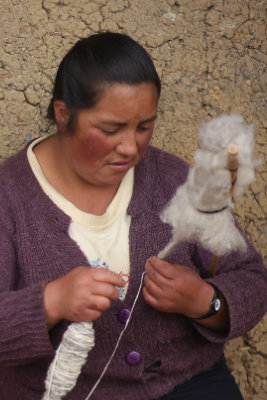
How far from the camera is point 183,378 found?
1.96 metres

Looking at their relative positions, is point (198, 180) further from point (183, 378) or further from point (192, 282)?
point (183, 378)

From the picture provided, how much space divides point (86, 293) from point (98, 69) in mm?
546

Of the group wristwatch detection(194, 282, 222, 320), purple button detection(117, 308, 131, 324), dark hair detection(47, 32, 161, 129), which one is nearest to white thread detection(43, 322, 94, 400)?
purple button detection(117, 308, 131, 324)

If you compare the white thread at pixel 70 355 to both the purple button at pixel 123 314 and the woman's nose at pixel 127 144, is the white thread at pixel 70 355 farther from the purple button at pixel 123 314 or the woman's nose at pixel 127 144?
the woman's nose at pixel 127 144

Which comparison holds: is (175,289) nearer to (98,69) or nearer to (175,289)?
Answer: (175,289)

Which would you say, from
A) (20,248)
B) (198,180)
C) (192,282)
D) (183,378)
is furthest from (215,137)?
(183,378)

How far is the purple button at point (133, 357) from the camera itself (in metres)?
1.83

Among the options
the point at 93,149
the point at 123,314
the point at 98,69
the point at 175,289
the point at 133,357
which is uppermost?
the point at 98,69

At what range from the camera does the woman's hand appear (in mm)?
1757

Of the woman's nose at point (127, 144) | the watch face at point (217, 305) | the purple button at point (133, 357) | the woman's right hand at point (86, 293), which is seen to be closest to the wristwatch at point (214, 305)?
the watch face at point (217, 305)

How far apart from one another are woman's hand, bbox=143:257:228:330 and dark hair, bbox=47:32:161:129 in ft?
1.42

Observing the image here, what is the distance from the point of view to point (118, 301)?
183cm

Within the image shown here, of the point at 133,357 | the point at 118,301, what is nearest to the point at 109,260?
the point at 118,301

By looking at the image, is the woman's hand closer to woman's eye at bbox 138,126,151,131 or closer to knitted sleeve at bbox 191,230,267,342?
knitted sleeve at bbox 191,230,267,342
